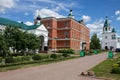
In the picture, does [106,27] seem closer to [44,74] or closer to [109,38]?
[109,38]

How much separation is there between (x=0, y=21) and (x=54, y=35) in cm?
2282

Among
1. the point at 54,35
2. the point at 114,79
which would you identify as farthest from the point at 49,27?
the point at 114,79

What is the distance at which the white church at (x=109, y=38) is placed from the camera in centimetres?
10275

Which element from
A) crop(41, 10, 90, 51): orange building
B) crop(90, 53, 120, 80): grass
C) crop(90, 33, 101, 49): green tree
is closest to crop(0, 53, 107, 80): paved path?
crop(90, 53, 120, 80): grass

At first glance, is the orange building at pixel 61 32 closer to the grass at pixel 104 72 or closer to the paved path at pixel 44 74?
the grass at pixel 104 72

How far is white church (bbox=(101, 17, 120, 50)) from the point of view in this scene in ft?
337

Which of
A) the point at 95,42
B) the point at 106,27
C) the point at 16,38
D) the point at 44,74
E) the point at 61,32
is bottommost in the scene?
the point at 44,74

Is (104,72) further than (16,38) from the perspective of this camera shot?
No

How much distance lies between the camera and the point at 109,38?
339ft

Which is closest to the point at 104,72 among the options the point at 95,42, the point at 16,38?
the point at 16,38

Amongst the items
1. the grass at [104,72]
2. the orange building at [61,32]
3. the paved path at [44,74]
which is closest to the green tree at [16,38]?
the paved path at [44,74]

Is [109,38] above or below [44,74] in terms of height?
above

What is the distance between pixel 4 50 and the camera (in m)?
27.6

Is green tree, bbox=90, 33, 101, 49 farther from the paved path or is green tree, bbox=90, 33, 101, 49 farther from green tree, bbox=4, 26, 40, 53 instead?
the paved path
